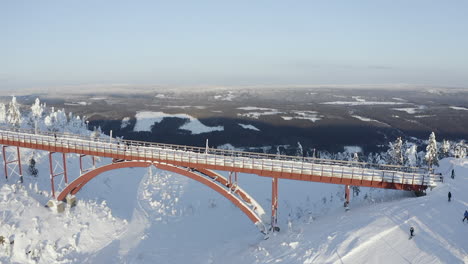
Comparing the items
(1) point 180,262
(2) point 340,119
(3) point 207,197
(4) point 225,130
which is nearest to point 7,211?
(1) point 180,262

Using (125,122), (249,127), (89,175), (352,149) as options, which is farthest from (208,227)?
(125,122)

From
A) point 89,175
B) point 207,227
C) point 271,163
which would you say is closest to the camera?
point 271,163

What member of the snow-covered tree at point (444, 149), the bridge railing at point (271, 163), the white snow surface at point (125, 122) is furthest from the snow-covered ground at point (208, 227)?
the white snow surface at point (125, 122)

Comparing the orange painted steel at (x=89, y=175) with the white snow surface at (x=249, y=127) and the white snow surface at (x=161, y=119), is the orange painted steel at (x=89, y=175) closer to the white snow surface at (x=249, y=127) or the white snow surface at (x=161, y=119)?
the white snow surface at (x=161, y=119)

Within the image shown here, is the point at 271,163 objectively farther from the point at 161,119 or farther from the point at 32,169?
the point at 161,119

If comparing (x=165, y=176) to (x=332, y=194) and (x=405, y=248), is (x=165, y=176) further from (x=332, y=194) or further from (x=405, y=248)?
(x=405, y=248)

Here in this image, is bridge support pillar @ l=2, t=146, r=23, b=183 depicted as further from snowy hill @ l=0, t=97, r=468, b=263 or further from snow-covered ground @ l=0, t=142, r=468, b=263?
snow-covered ground @ l=0, t=142, r=468, b=263

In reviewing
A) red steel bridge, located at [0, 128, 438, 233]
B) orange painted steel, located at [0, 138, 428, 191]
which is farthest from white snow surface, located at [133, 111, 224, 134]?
orange painted steel, located at [0, 138, 428, 191]

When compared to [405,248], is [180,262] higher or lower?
lower
